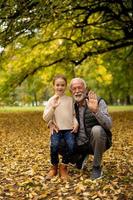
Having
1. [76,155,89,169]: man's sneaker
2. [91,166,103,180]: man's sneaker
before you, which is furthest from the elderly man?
[76,155,89,169]: man's sneaker

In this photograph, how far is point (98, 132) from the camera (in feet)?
25.8

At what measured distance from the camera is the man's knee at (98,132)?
7.87 meters

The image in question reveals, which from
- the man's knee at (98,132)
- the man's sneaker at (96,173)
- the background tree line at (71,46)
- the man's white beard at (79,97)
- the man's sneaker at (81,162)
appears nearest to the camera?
the man's knee at (98,132)

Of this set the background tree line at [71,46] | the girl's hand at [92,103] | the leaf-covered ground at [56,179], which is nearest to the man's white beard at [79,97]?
the girl's hand at [92,103]

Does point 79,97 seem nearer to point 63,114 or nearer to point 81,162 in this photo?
point 63,114

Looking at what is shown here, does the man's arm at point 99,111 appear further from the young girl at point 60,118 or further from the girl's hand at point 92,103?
the young girl at point 60,118

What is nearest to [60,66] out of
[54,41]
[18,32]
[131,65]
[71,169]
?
[54,41]

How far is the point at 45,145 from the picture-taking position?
44.0 ft

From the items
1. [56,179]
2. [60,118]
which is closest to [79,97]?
[60,118]

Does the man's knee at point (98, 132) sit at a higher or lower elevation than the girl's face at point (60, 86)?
lower

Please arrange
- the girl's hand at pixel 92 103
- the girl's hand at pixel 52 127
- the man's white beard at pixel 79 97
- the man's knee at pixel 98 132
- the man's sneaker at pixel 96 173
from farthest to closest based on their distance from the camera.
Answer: the girl's hand at pixel 52 127
the man's white beard at pixel 79 97
the man's sneaker at pixel 96 173
the man's knee at pixel 98 132
the girl's hand at pixel 92 103

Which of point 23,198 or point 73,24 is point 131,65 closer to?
point 73,24

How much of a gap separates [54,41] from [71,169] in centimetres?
2033

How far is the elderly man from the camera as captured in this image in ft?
25.5
